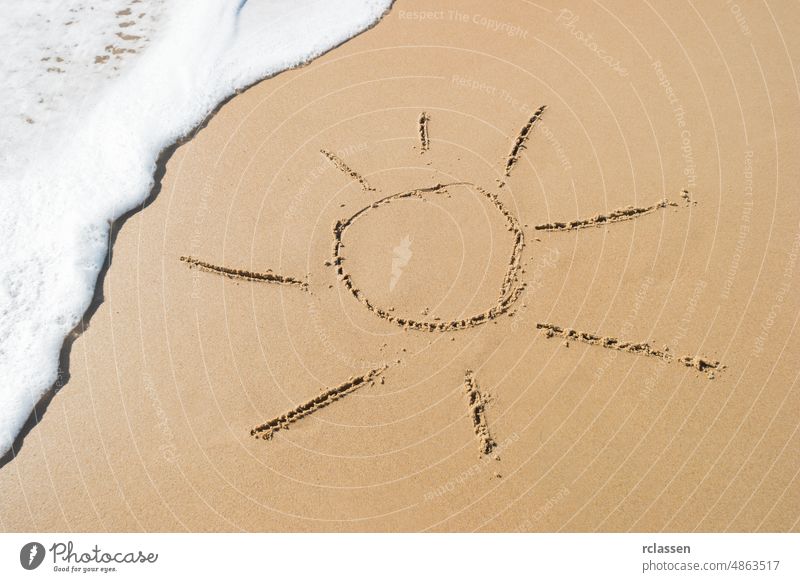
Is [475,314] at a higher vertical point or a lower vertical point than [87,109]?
lower

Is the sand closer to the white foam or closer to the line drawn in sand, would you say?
the line drawn in sand
